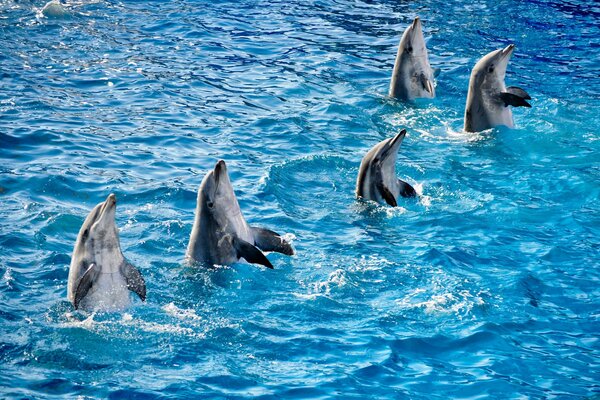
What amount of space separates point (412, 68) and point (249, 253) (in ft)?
24.7

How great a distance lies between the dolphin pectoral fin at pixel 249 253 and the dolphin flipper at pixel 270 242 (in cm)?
43

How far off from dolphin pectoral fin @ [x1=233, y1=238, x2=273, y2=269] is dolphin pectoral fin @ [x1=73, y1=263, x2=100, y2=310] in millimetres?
1791

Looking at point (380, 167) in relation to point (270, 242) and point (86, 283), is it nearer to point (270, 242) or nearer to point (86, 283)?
point (270, 242)

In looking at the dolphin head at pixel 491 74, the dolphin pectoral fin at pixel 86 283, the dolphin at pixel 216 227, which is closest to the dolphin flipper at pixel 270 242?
the dolphin at pixel 216 227

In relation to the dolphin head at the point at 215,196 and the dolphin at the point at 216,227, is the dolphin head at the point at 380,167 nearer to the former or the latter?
the dolphin at the point at 216,227

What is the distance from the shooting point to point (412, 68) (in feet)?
55.6

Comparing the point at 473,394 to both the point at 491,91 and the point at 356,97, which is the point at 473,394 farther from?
the point at 356,97

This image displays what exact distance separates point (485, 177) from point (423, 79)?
144 inches

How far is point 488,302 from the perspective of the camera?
10148mm

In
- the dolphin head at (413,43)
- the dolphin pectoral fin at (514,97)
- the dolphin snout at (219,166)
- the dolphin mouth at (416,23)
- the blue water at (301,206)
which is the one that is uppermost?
the dolphin mouth at (416,23)

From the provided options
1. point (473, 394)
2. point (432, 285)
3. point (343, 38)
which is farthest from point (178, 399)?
point (343, 38)

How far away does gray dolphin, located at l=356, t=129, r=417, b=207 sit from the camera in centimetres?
1259

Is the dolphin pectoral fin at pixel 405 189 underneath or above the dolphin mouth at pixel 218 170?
underneath

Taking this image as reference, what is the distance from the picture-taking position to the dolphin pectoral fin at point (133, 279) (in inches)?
387
